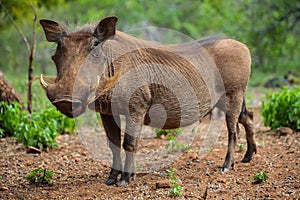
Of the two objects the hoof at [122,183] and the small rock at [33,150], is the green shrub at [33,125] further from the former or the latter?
the hoof at [122,183]

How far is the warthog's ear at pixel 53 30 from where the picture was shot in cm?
431

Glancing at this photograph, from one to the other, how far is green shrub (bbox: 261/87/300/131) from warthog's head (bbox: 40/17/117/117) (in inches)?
137

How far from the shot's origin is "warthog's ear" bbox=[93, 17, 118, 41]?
4.30 metres

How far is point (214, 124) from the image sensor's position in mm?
8539

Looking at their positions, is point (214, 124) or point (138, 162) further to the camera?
point (214, 124)

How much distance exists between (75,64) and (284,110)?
3954mm

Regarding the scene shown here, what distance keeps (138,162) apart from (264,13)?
10.8 meters

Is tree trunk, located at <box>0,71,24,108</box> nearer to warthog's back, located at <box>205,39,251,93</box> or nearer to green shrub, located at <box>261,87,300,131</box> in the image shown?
warthog's back, located at <box>205,39,251,93</box>

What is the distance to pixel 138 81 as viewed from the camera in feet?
15.2

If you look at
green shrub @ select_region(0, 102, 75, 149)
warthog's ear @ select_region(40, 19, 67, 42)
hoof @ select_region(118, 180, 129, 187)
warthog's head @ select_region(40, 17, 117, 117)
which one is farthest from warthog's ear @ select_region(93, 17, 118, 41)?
green shrub @ select_region(0, 102, 75, 149)

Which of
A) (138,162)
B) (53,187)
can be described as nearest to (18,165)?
(53,187)

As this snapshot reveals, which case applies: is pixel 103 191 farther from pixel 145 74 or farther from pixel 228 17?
pixel 228 17

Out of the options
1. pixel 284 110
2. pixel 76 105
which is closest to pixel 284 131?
pixel 284 110

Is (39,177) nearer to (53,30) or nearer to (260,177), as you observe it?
(53,30)
